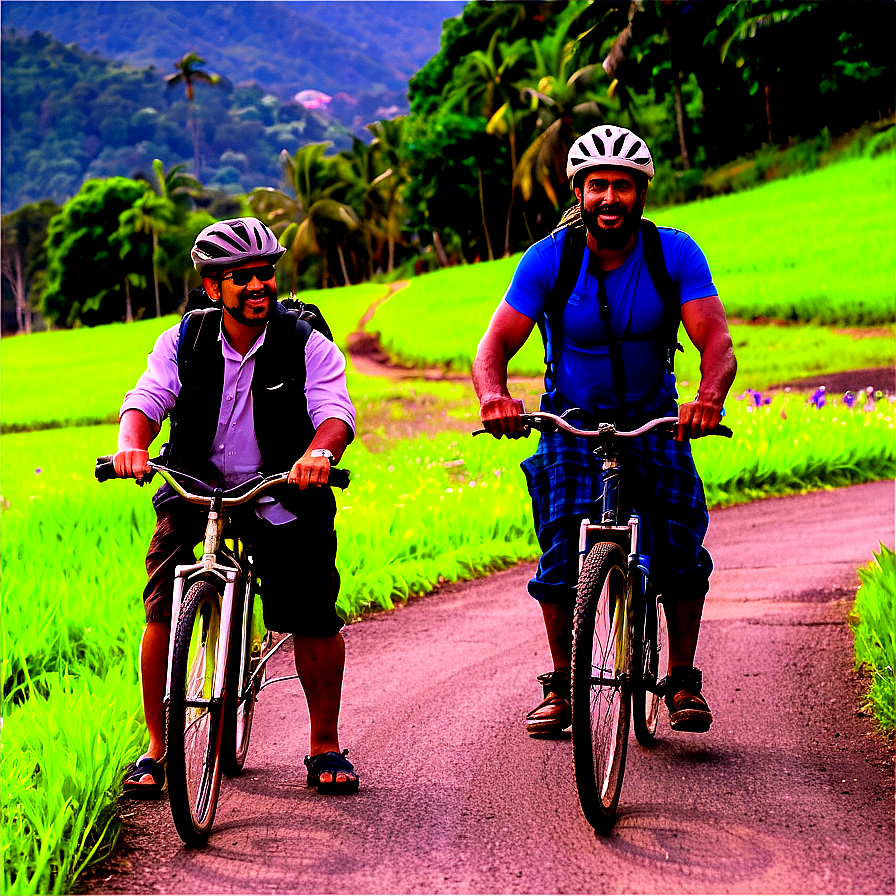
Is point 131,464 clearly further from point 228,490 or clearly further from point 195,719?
point 195,719

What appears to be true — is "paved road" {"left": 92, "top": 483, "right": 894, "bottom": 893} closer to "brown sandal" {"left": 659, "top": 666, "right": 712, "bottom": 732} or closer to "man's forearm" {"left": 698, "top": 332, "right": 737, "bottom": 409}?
"brown sandal" {"left": 659, "top": 666, "right": 712, "bottom": 732}

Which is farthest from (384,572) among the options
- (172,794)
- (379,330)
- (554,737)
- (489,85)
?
(489,85)

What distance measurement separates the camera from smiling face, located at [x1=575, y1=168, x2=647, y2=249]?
404cm

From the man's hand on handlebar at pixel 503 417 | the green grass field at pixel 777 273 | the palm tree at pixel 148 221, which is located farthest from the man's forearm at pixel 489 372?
the palm tree at pixel 148 221

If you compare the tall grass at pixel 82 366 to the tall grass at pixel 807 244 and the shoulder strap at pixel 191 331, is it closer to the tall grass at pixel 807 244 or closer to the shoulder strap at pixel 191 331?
the tall grass at pixel 807 244

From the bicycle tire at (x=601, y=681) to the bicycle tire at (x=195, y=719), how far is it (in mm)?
1104

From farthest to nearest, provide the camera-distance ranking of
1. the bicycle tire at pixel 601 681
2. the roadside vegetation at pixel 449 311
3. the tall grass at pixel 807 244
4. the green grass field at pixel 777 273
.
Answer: the tall grass at pixel 807 244 < the green grass field at pixel 777 273 < the roadside vegetation at pixel 449 311 < the bicycle tire at pixel 601 681

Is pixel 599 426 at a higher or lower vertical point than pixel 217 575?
higher

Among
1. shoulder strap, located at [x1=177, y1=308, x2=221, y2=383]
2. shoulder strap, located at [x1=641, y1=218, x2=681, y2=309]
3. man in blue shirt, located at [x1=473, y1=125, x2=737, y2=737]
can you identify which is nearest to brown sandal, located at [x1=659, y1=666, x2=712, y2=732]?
man in blue shirt, located at [x1=473, y1=125, x2=737, y2=737]

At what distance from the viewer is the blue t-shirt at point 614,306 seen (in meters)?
4.13

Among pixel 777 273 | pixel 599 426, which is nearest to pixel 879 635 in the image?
pixel 599 426

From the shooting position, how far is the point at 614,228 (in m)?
4.05

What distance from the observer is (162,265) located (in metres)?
61.1

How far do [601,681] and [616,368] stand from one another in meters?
1.09
